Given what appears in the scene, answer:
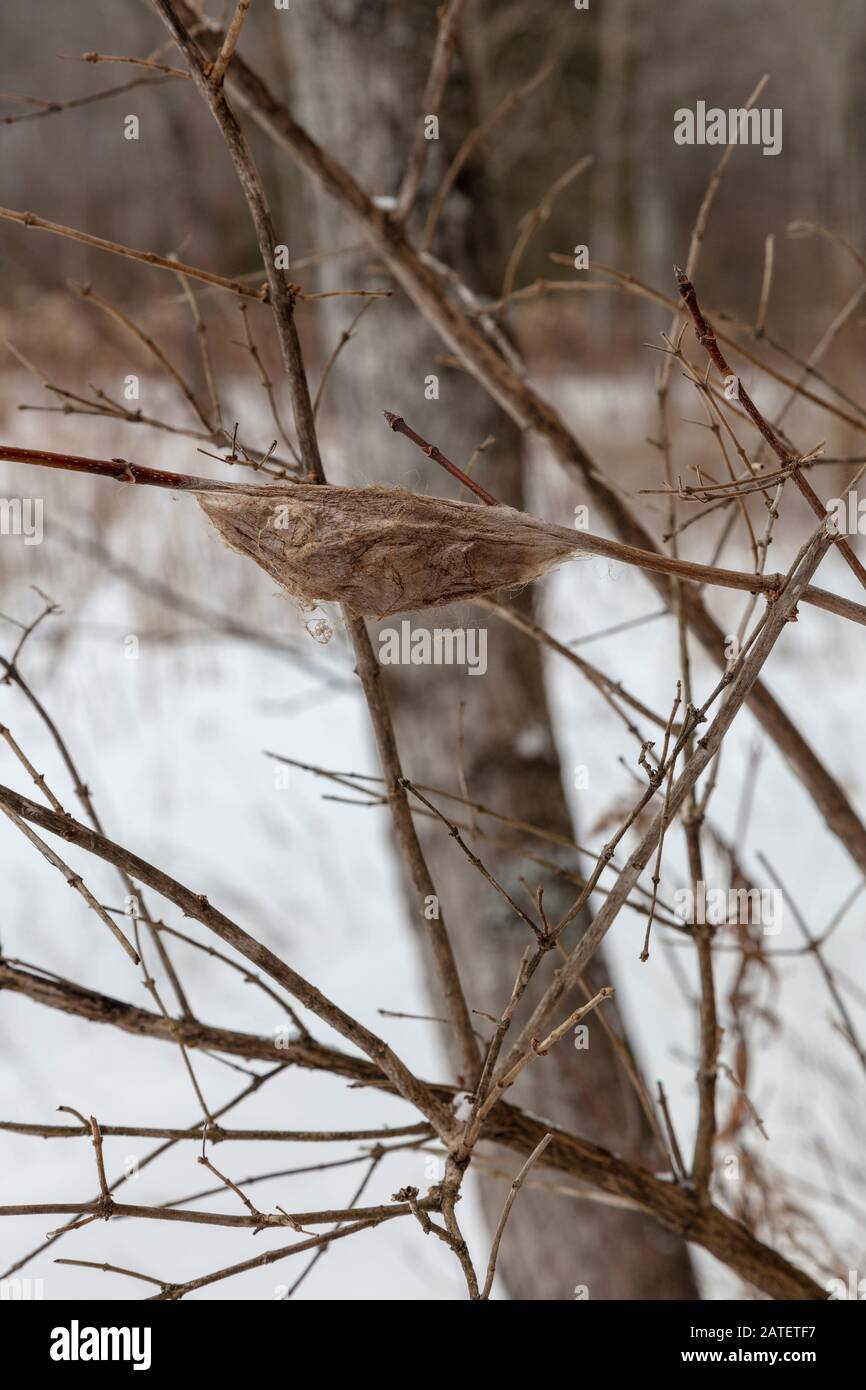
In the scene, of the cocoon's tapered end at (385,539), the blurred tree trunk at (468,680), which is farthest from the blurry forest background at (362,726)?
the cocoon's tapered end at (385,539)

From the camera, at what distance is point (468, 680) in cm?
137

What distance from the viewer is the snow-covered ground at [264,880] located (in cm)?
164

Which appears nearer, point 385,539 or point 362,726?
point 385,539

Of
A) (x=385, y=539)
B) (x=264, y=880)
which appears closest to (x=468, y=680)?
(x=385, y=539)

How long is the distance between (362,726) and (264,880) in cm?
58

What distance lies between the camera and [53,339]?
17.5 ft

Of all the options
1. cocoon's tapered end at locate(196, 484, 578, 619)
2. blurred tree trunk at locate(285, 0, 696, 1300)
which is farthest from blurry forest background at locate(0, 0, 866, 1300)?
cocoon's tapered end at locate(196, 484, 578, 619)

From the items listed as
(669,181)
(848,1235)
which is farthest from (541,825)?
(669,181)

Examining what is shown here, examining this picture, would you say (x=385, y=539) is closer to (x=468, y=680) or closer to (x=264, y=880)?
(x=468, y=680)

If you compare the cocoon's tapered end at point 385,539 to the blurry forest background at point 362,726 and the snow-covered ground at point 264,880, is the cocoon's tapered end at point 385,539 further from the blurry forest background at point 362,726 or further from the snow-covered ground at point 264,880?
the snow-covered ground at point 264,880

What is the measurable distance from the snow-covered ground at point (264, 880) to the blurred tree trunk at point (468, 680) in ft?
0.58
